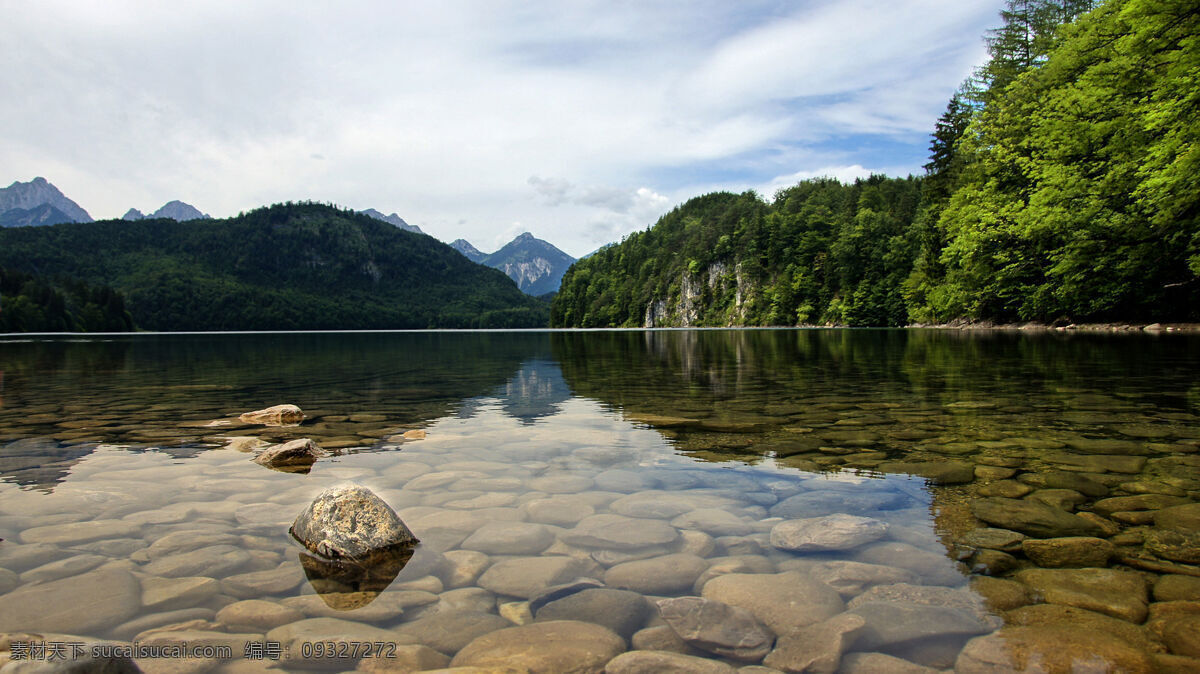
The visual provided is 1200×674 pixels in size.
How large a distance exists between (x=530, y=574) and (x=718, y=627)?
1540mm

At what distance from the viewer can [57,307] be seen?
4250 inches

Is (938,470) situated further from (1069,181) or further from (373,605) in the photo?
(1069,181)

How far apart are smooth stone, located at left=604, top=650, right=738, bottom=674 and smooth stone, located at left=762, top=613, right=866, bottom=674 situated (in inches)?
12.2

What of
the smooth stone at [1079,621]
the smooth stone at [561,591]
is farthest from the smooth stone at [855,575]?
the smooth stone at [561,591]

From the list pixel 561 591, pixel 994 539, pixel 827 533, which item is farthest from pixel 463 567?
pixel 994 539

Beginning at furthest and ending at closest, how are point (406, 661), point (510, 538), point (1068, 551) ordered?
point (510, 538)
point (1068, 551)
point (406, 661)

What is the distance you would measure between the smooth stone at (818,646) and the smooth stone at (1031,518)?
2.36 meters

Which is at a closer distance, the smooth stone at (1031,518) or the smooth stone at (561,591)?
the smooth stone at (561,591)

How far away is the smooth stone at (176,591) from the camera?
409cm

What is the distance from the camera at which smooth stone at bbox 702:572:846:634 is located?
12.3 feet

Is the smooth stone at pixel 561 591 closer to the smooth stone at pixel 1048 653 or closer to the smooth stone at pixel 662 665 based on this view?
the smooth stone at pixel 662 665

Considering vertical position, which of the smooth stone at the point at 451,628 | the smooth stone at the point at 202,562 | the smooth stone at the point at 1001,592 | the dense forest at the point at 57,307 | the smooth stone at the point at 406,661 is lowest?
the smooth stone at the point at 451,628

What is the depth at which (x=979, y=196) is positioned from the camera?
40.7m

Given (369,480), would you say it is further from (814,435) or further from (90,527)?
(814,435)
